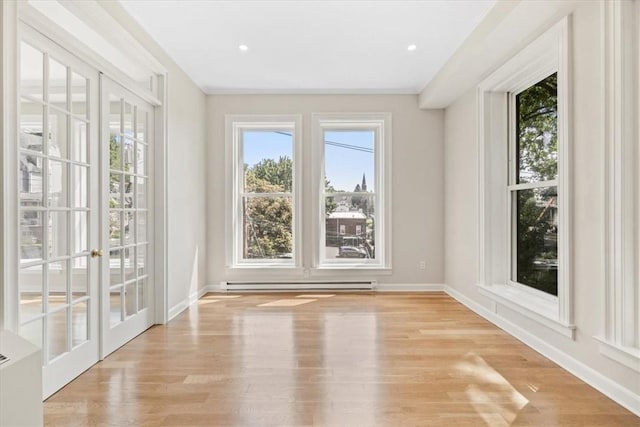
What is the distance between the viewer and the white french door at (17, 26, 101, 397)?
2.15 m

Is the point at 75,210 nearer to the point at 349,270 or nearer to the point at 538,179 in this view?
the point at 349,270

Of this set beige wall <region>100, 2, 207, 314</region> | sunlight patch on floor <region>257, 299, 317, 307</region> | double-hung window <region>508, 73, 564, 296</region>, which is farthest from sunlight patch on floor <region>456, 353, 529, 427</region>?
beige wall <region>100, 2, 207, 314</region>

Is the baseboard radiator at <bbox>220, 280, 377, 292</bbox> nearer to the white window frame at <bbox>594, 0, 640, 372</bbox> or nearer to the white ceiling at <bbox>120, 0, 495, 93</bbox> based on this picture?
the white ceiling at <bbox>120, 0, 495, 93</bbox>

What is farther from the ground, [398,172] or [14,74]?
[14,74]

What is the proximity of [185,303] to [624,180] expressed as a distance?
13.7 feet

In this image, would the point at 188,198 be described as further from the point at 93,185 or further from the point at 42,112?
the point at 42,112

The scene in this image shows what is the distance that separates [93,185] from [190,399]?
166 cm

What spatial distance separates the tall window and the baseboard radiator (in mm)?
1984

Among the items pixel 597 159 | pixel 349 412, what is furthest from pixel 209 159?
pixel 597 159

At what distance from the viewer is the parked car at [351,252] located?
5.39 meters

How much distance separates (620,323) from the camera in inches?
85.7

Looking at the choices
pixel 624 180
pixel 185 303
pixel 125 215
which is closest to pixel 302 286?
pixel 185 303

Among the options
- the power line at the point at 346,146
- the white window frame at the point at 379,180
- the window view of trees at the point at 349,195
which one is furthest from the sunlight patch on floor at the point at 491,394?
the power line at the point at 346,146

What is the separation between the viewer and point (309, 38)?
3.63 metres
